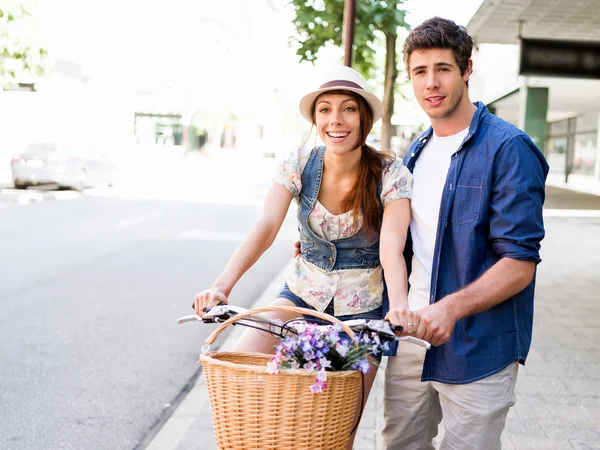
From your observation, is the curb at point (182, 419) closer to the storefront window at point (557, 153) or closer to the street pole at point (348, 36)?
the street pole at point (348, 36)

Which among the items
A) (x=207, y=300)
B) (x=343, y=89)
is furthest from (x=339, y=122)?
(x=207, y=300)

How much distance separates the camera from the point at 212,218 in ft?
59.0

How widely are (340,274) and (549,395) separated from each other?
9.92 feet

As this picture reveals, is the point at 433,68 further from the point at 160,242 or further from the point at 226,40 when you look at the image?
the point at 226,40

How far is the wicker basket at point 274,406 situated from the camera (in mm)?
1888

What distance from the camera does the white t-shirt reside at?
8.66 ft

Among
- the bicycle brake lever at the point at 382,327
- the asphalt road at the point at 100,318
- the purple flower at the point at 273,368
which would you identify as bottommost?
the asphalt road at the point at 100,318

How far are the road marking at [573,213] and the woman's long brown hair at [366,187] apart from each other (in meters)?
18.6

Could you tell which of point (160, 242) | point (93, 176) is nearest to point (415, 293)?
point (160, 242)

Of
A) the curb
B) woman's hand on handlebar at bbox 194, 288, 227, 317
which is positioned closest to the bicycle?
woman's hand on handlebar at bbox 194, 288, 227, 317

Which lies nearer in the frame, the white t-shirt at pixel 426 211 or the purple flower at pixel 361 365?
the purple flower at pixel 361 365

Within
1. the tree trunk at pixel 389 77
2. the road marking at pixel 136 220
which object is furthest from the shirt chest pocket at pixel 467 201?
the road marking at pixel 136 220

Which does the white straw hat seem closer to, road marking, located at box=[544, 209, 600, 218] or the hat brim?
the hat brim

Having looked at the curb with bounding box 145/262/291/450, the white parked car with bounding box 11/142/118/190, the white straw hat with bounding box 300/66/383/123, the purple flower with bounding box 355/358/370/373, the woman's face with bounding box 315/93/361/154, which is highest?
the white straw hat with bounding box 300/66/383/123
